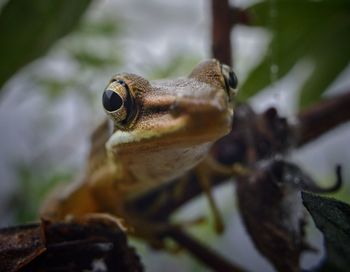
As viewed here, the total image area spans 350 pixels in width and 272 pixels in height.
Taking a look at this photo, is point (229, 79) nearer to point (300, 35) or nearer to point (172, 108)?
point (172, 108)

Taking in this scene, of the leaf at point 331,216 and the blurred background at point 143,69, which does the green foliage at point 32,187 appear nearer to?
the blurred background at point 143,69

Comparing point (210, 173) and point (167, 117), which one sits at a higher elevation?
point (167, 117)

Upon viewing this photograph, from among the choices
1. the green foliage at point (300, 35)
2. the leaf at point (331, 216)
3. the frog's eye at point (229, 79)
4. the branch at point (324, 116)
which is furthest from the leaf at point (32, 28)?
the leaf at point (331, 216)

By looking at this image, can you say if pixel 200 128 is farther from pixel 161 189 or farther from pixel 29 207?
pixel 29 207

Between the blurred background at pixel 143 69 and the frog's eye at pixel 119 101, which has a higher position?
Result: the frog's eye at pixel 119 101

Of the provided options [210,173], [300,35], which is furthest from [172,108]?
[300,35]

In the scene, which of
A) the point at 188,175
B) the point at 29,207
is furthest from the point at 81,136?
the point at 188,175
